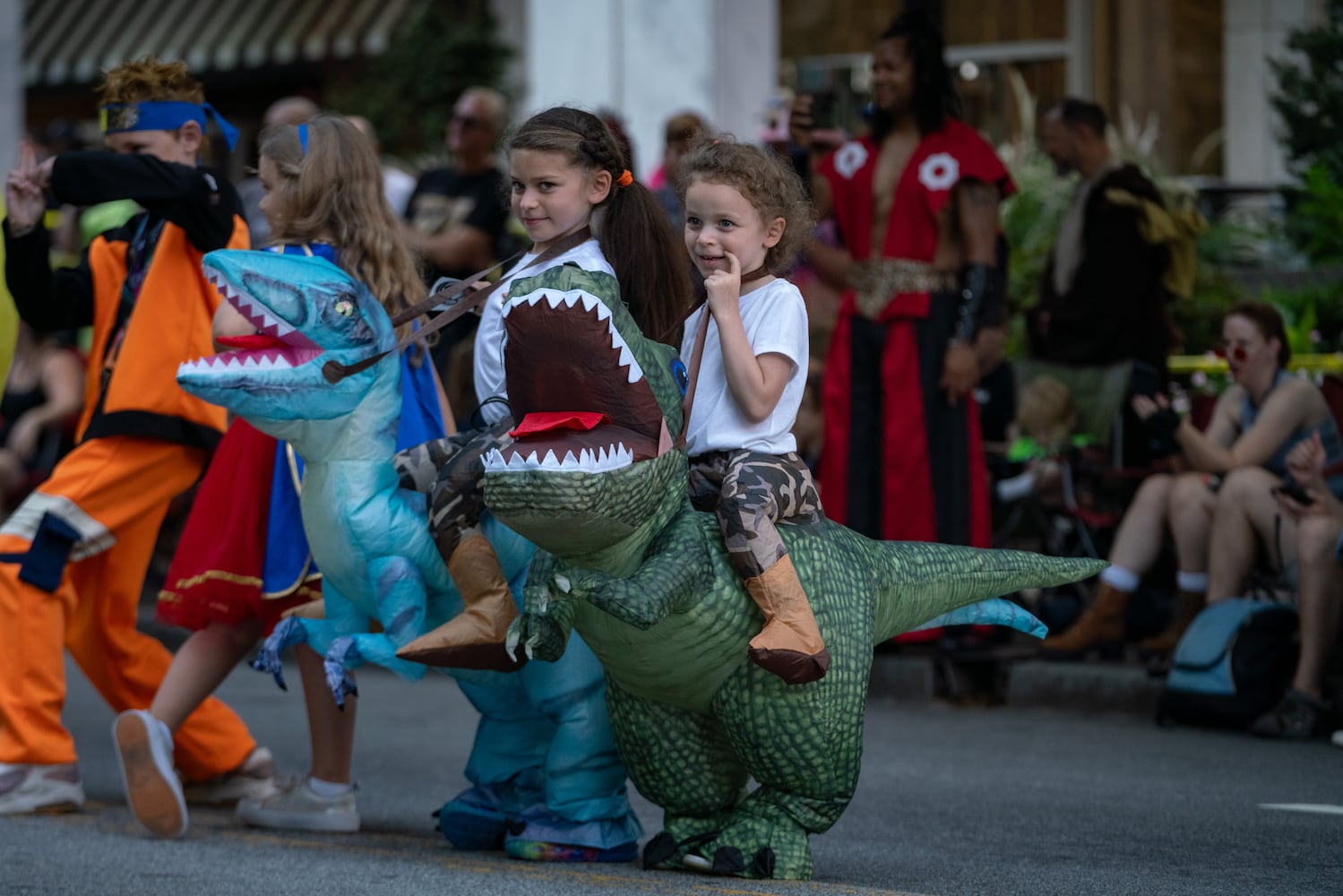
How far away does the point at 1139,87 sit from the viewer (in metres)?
16.3

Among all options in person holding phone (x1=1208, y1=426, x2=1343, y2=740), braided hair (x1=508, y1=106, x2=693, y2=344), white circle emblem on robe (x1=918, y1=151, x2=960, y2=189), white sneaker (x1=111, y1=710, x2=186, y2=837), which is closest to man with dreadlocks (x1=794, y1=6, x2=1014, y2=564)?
white circle emblem on robe (x1=918, y1=151, x2=960, y2=189)

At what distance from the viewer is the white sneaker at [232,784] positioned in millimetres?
5641

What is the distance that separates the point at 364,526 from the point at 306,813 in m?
1.08

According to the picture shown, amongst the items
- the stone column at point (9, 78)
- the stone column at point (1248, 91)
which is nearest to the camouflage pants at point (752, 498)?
the stone column at point (9, 78)

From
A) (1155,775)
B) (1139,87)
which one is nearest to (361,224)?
(1155,775)

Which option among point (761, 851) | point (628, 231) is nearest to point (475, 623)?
point (761, 851)

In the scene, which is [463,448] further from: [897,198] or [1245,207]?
[1245,207]

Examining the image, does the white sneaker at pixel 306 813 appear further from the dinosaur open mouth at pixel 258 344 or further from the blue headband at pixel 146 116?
the blue headband at pixel 146 116

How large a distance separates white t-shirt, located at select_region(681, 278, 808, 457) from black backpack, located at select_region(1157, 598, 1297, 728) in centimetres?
322

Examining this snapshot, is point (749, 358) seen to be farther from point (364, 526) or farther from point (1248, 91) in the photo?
point (1248, 91)

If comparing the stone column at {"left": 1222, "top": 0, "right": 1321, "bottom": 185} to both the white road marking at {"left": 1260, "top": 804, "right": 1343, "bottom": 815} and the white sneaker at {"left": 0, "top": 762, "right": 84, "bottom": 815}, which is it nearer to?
the white road marking at {"left": 1260, "top": 804, "right": 1343, "bottom": 815}

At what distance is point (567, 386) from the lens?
3.67 m

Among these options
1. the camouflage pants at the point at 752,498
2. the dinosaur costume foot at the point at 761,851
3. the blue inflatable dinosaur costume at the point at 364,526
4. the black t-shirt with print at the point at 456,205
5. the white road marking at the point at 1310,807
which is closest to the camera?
the camouflage pants at the point at 752,498

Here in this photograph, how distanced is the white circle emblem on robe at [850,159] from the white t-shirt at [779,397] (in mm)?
3643
